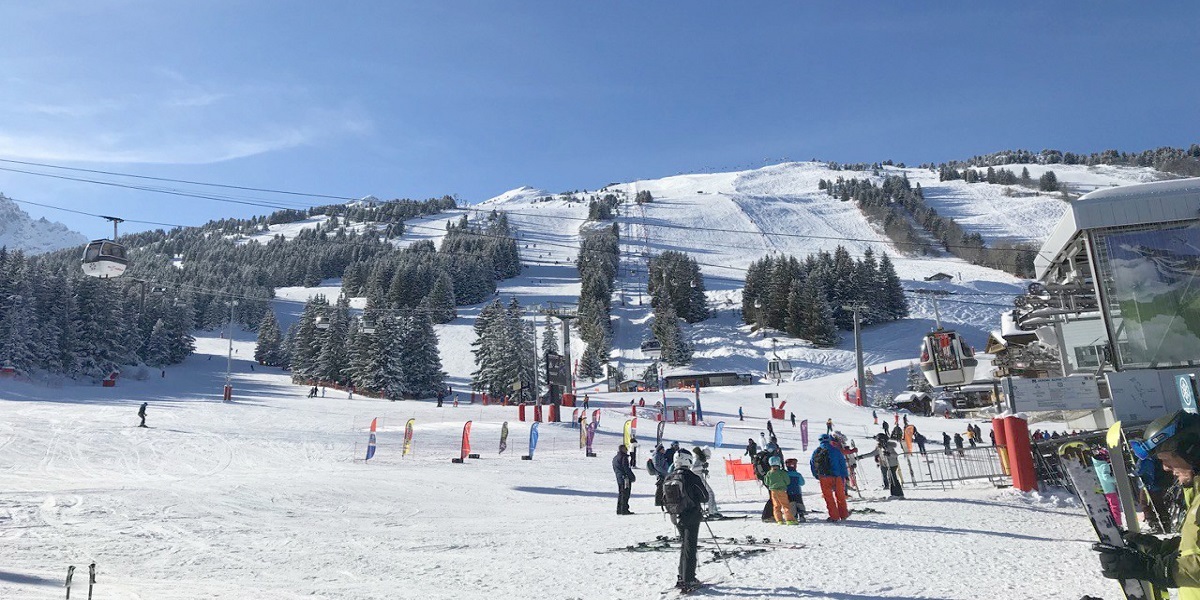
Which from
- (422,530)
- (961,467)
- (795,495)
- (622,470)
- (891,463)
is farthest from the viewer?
(961,467)

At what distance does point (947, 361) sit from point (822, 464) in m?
20.1

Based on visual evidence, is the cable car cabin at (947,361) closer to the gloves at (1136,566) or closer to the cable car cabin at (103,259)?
the gloves at (1136,566)

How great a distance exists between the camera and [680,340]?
247 feet

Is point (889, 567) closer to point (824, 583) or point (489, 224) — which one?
point (824, 583)

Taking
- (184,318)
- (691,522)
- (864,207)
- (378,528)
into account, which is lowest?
(378,528)

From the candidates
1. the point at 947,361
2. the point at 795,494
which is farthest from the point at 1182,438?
the point at 947,361

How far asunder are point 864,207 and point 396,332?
497 ft

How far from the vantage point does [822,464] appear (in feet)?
33.8

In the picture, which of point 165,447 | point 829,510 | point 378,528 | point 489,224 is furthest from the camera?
point 489,224

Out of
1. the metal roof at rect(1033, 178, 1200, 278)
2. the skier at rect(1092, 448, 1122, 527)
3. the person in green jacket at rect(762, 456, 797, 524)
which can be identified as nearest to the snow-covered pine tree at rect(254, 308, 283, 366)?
the metal roof at rect(1033, 178, 1200, 278)

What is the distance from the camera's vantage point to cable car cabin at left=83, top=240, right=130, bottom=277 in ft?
76.3

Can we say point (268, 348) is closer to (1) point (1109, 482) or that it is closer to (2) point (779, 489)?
(2) point (779, 489)

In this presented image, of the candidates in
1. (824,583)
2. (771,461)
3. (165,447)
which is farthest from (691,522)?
(165,447)

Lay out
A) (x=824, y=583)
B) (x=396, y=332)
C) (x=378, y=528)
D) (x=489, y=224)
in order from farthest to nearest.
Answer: (x=489, y=224)
(x=396, y=332)
(x=378, y=528)
(x=824, y=583)
